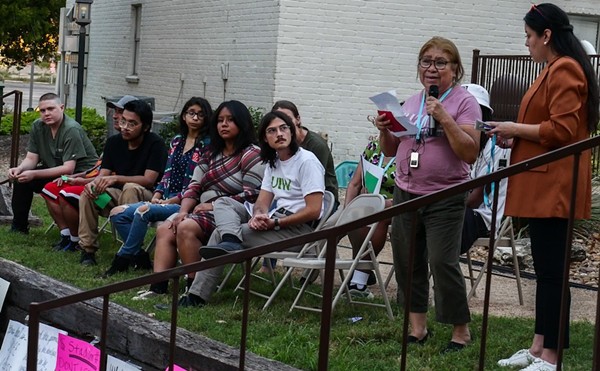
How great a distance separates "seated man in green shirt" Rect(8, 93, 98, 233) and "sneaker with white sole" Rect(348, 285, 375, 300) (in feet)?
11.3

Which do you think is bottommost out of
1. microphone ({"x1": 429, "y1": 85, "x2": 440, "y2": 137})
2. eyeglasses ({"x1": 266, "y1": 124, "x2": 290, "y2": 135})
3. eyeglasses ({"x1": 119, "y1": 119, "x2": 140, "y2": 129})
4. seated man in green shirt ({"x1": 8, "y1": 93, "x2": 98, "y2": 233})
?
seated man in green shirt ({"x1": 8, "y1": 93, "x2": 98, "y2": 233})

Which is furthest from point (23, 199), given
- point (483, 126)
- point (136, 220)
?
point (483, 126)

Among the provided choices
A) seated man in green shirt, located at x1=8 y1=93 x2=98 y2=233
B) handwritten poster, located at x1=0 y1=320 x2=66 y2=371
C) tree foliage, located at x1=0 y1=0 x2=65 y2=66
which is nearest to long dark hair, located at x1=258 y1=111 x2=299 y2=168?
handwritten poster, located at x1=0 y1=320 x2=66 y2=371

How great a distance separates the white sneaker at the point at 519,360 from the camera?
5332 mm

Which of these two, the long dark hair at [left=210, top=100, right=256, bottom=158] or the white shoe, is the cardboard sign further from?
the white shoe

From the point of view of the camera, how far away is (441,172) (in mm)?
5785

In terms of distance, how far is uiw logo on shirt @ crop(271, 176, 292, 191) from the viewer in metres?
7.42

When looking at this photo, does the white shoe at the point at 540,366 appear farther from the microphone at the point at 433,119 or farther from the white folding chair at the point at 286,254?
the white folding chair at the point at 286,254

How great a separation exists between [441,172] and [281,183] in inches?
74.0

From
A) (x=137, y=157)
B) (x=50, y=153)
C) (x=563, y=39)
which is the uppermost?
(x=563, y=39)

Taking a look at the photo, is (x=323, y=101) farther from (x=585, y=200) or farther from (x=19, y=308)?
(x=585, y=200)

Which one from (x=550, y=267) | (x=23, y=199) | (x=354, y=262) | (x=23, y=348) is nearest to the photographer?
(x=550, y=267)

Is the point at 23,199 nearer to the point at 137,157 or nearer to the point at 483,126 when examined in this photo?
the point at 137,157

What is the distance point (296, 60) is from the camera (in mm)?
14984
